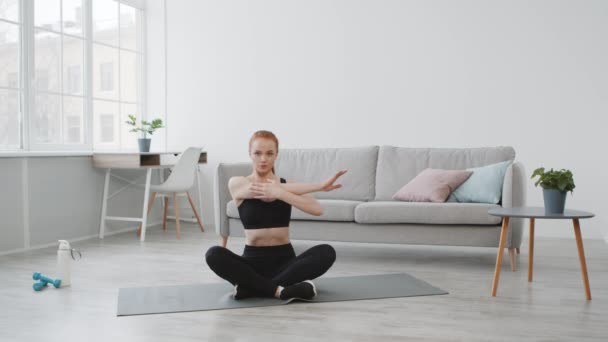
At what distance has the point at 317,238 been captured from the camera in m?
4.22

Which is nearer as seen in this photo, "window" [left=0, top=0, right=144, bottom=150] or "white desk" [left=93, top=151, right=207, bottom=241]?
"window" [left=0, top=0, right=144, bottom=150]

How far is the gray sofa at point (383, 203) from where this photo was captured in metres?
3.81

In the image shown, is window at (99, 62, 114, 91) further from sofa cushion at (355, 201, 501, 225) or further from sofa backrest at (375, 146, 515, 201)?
sofa cushion at (355, 201, 501, 225)

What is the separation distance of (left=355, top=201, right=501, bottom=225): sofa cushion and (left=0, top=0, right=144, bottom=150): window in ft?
8.91

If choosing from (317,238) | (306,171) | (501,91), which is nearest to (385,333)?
(317,238)

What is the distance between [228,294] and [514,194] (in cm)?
192

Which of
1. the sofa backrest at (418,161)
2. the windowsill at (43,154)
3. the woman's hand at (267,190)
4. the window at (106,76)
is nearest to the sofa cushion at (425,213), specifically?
the sofa backrest at (418,161)

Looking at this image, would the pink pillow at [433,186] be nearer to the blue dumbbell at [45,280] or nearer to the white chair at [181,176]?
the white chair at [181,176]

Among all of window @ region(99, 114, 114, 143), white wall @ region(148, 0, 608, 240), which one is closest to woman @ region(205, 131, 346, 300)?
white wall @ region(148, 0, 608, 240)

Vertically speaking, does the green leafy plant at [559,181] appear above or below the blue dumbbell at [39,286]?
above

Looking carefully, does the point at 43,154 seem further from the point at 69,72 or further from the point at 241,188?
the point at 241,188

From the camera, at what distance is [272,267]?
2943 mm

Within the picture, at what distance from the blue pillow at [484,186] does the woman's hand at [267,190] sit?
1.69m

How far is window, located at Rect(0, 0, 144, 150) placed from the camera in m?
4.63
